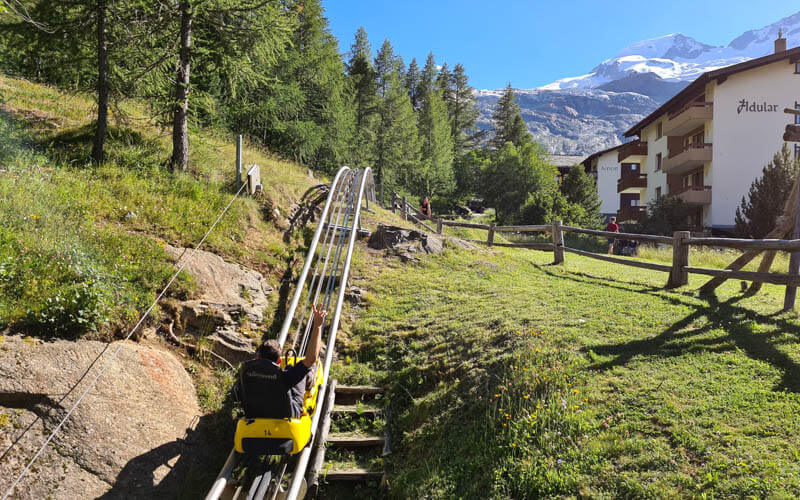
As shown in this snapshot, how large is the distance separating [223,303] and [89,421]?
3.10 meters

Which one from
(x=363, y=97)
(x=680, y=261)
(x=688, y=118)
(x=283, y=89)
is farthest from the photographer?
(x=363, y=97)

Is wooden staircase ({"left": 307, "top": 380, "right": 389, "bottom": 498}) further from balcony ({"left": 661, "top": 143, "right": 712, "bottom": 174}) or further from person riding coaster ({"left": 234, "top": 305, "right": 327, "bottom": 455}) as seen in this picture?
balcony ({"left": 661, "top": 143, "right": 712, "bottom": 174})

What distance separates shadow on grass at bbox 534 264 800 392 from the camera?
6.04 metres

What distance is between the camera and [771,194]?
80.9ft

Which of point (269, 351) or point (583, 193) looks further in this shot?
point (583, 193)

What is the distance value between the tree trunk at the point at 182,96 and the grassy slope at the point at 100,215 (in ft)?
1.69

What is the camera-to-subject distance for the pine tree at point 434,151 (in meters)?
44.5

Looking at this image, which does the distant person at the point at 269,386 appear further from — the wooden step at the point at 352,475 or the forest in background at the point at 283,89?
the forest in background at the point at 283,89

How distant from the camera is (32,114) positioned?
1276 centimetres

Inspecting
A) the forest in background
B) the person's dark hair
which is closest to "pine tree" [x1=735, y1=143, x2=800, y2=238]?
the forest in background

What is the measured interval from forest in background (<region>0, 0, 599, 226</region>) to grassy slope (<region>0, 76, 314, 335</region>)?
0.88 meters

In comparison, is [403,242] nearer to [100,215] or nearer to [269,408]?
[100,215]

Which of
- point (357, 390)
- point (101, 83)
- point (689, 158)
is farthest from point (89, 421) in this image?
point (689, 158)

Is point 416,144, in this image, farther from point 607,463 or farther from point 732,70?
point 607,463
